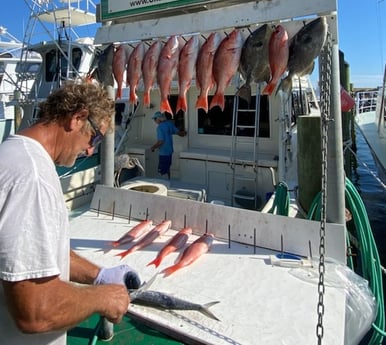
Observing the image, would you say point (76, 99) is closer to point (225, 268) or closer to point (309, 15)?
point (225, 268)

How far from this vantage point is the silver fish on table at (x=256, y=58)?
107 inches

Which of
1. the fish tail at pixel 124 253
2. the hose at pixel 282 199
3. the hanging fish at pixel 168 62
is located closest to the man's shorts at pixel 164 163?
the hose at pixel 282 199

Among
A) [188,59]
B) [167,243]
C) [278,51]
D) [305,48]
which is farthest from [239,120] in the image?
[167,243]

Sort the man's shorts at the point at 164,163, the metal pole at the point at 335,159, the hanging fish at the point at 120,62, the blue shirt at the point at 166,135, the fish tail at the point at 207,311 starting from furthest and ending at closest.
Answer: the man's shorts at the point at 164,163
the blue shirt at the point at 166,135
the hanging fish at the point at 120,62
the metal pole at the point at 335,159
the fish tail at the point at 207,311

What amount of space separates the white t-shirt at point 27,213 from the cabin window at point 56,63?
444 inches

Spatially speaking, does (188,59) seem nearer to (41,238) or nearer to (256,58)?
(256,58)

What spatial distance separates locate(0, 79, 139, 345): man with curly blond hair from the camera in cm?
107

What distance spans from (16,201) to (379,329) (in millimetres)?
2709

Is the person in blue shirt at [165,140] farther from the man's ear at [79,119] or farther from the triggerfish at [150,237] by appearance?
the man's ear at [79,119]

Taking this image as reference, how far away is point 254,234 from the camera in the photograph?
2.87 meters

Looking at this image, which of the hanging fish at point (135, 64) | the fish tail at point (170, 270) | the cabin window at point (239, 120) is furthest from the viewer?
the cabin window at point (239, 120)

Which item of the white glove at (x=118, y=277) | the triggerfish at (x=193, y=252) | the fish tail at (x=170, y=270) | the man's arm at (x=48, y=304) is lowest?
the fish tail at (x=170, y=270)

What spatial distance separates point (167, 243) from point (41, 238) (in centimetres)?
183

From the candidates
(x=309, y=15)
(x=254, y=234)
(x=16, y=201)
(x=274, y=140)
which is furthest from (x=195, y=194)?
(x=16, y=201)
